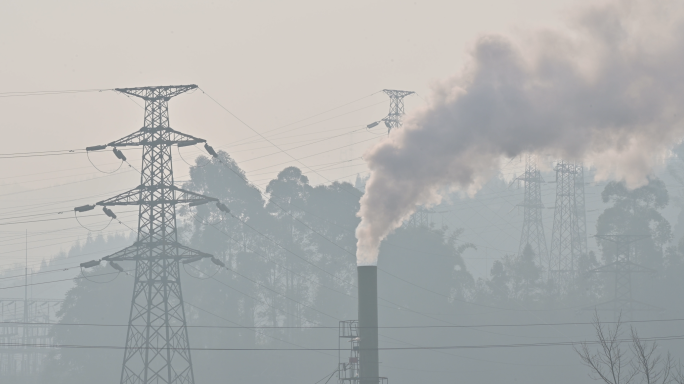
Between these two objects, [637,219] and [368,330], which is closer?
[368,330]

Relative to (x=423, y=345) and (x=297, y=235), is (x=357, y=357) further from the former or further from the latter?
(x=297, y=235)

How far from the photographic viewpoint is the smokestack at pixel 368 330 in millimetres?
28750

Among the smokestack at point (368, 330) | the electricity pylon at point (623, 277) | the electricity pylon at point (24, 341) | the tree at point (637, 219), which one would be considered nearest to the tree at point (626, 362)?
the electricity pylon at point (623, 277)

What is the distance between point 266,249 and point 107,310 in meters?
18.1

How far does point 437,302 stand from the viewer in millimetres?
89938

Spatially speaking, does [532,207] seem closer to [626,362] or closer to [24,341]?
[626,362]

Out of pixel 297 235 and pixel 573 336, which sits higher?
pixel 297 235

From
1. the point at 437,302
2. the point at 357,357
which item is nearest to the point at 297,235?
the point at 437,302

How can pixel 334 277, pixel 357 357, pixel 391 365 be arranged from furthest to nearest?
pixel 334 277, pixel 391 365, pixel 357 357

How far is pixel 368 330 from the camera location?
1137 inches

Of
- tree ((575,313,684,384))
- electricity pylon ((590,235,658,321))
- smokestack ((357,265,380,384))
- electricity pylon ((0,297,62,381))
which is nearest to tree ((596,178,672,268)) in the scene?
electricity pylon ((590,235,658,321))

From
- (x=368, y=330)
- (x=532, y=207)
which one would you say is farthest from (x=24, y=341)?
(x=368, y=330)

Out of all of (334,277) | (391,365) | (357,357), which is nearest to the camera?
(357,357)

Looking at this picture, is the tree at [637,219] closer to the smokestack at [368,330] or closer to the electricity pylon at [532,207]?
the electricity pylon at [532,207]
